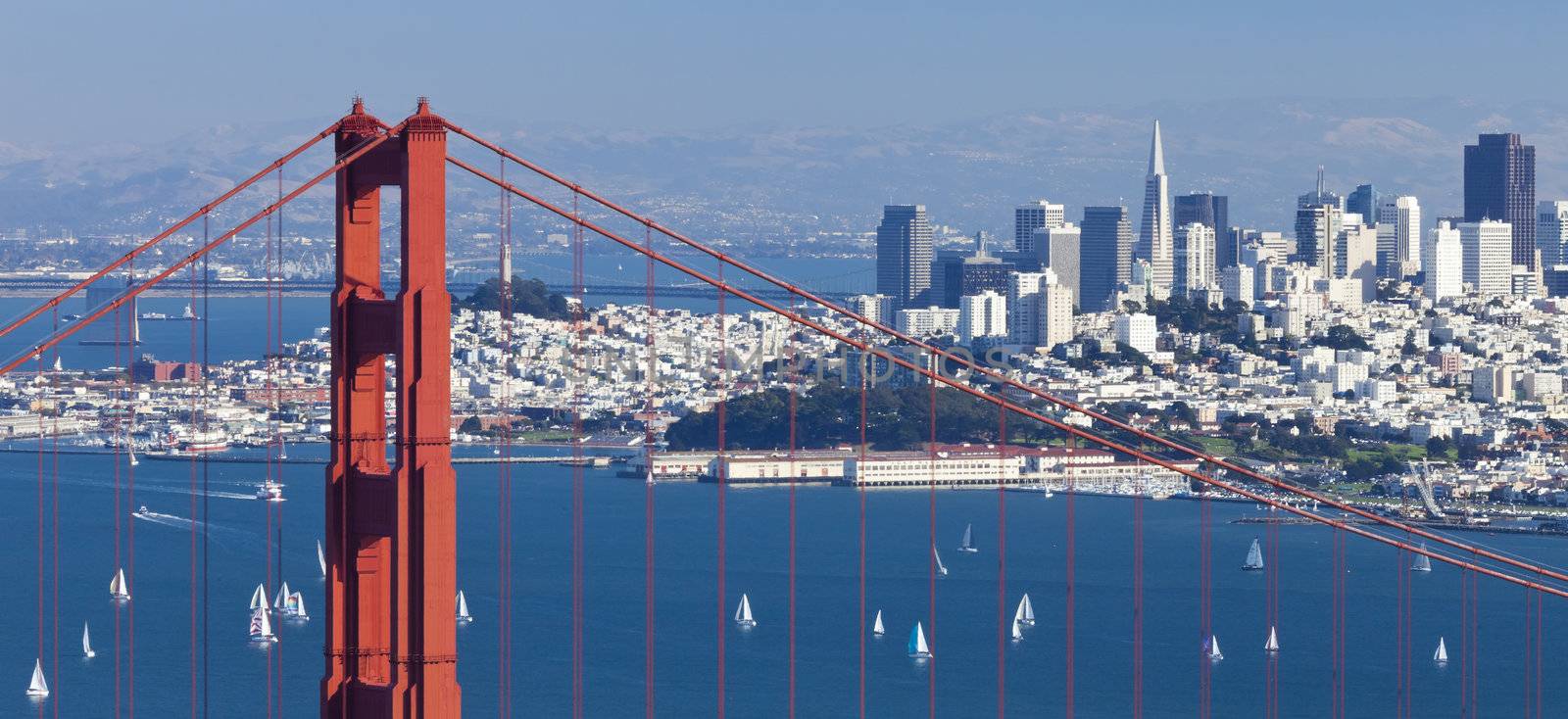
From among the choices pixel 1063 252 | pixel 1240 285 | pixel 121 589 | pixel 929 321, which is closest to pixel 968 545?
pixel 121 589

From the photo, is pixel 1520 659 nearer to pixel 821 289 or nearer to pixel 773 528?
pixel 773 528

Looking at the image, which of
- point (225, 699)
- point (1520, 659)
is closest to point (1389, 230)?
point (1520, 659)

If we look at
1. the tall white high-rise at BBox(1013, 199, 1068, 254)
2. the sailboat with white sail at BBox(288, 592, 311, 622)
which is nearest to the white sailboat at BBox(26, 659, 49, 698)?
the sailboat with white sail at BBox(288, 592, 311, 622)

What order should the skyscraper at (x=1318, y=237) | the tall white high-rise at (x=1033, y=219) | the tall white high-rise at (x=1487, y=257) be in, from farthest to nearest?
the tall white high-rise at (x=1033, y=219) < the skyscraper at (x=1318, y=237) < the tall white high-rise at (x=1487, y=257)

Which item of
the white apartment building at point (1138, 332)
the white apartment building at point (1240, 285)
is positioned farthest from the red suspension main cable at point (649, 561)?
the white apartment building at point (1240, 285)

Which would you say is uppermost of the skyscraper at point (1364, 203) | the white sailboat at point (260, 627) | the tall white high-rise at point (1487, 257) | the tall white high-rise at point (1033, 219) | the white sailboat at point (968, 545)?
the skyscraper at point (1364, 203)

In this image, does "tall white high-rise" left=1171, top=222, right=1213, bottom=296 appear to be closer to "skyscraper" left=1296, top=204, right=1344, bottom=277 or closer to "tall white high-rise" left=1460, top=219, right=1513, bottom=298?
"skyscraper" left=1296, top=204, right=1344, bottom=277

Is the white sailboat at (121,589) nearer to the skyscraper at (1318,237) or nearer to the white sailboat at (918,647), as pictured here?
the white sailboat at (918,647)
